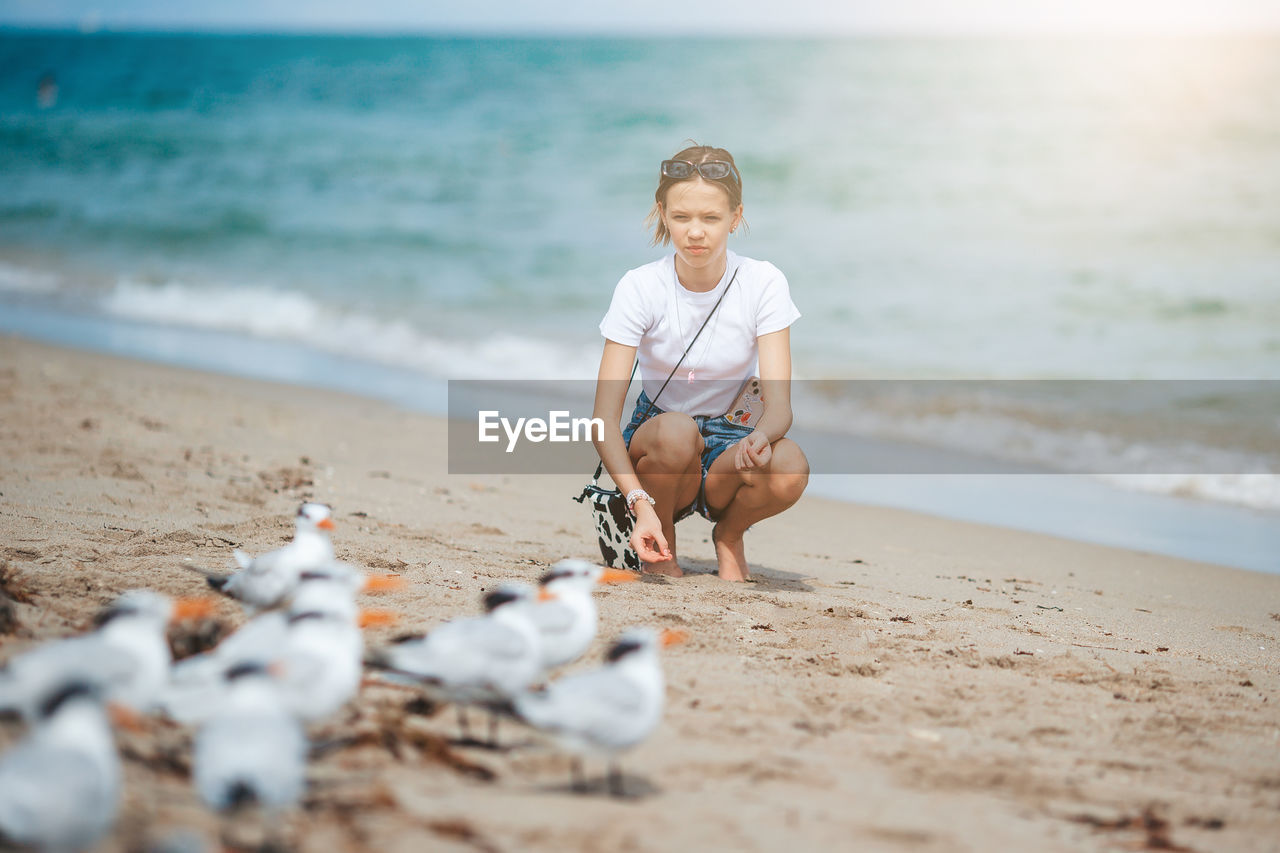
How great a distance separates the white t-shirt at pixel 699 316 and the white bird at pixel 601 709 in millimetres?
1801

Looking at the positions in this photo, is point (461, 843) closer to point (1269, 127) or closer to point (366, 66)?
point (1269, 127)

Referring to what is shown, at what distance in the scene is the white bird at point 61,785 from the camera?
1683 mm

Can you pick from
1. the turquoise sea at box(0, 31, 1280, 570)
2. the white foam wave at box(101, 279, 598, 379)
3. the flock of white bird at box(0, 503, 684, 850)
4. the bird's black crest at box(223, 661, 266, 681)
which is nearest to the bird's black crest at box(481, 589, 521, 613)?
the flock of white bird at box(0, 503, 684, 850)

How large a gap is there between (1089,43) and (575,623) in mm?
25338

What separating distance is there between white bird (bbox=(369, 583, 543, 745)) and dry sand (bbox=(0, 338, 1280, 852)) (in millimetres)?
158

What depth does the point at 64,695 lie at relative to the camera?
1.81 m

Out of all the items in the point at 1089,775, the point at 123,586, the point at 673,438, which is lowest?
the point at 1089,775

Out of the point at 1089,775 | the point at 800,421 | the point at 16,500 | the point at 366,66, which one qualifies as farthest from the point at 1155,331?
the point at 366,66

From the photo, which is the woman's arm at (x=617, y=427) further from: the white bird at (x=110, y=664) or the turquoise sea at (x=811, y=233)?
the turquoise sea at (x=811, y=233)

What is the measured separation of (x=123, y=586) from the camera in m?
3.32

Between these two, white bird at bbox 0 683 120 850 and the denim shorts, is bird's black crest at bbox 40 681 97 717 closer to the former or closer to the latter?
white bird at bbox 0 683 120 850

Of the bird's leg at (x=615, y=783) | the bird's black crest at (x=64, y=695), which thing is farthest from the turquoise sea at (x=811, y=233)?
the bird's black crest at (x=64, y=695)

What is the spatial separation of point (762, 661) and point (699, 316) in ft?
4.27

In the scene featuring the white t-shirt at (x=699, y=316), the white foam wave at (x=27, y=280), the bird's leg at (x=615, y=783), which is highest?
the white foam wave at (x=27, y=280)
